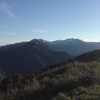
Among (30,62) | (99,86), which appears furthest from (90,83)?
(30,62)

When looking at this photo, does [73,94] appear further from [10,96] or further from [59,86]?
[10,96]

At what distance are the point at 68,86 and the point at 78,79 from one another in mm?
993

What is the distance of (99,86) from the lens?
31.9ft

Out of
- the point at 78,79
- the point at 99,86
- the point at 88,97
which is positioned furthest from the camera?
the point at 78,79

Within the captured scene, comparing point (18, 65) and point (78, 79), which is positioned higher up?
point (78, 79)

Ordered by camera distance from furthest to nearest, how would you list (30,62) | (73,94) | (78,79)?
(30,62)
(78,79)
(73,94)

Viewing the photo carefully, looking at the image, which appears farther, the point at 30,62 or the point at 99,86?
the point at 30,62

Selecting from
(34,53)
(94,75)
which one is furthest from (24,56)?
(94,75)

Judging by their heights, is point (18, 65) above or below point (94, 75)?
below

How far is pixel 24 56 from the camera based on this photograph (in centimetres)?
18888

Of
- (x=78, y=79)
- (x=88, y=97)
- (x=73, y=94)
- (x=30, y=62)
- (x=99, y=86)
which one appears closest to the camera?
(x=88, y=97)

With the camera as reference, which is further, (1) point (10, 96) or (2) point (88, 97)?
(1) point (10, 96)

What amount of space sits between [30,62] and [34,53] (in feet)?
72.1

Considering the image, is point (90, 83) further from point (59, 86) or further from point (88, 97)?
point (88, 97)
